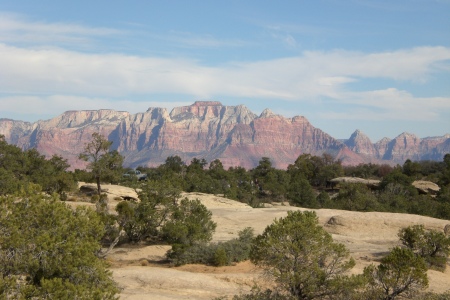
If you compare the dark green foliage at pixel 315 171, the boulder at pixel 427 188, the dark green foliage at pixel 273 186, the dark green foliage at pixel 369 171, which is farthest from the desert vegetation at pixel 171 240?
the dark green foliage at pixel 369 171

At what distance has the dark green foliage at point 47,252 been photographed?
12227mm

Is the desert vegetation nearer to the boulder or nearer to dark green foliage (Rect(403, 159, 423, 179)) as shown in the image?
the boulder

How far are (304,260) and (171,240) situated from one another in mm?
17995

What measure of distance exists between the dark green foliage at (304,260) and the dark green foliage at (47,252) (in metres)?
6.33

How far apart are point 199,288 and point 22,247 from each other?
10651 millimetres

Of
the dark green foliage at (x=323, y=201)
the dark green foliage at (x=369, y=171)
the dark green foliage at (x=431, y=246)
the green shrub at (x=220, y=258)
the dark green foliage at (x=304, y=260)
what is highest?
the dark green foliage at (x=369, y=171)

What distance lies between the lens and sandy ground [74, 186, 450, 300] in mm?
21531

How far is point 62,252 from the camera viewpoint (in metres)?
13.7

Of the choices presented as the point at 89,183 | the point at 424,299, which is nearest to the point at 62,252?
the point at 424,299

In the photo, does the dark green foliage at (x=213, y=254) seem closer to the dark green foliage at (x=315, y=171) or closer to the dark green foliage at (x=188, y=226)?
the dark green foliage at (x=188, y=226)

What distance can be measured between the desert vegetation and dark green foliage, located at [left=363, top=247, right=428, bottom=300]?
1.6 inches

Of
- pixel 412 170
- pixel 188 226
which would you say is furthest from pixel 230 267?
pixel 412 170

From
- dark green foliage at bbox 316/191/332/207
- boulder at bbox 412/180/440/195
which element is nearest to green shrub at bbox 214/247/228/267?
dark green foliage at bbox 316/191/332/207

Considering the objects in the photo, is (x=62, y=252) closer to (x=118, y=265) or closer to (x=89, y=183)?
(x=118, y=265)
